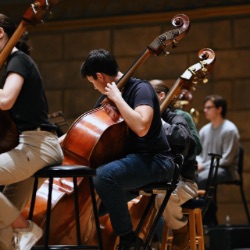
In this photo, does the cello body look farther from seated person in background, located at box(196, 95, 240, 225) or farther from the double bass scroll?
seated person in background, located at box(196, 95, 240, 225)

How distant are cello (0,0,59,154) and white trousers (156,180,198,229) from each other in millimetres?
1189

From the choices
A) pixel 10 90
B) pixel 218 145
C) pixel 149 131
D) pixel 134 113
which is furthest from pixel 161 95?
pixel 218 145

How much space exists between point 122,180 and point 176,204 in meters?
0.92

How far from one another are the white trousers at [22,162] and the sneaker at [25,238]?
36 mm

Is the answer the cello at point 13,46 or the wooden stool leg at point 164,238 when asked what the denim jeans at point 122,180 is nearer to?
→ the cello at point 13,46

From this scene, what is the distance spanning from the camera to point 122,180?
3.21 m

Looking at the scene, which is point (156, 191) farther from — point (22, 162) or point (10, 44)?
point (10, 44)

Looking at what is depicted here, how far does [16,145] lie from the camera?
315 cm

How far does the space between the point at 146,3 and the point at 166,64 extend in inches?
27.1

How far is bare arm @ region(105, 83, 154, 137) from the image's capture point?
10.5ft

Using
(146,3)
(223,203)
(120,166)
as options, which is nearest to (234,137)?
(223,203)

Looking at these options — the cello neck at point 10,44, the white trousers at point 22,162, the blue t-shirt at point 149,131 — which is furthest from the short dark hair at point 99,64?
the cello neck at point 10,44

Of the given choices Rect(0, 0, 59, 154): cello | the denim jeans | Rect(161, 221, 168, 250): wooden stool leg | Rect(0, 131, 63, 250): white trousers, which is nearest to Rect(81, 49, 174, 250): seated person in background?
the denim jeans

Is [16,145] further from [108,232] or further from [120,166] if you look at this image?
[108,232]
